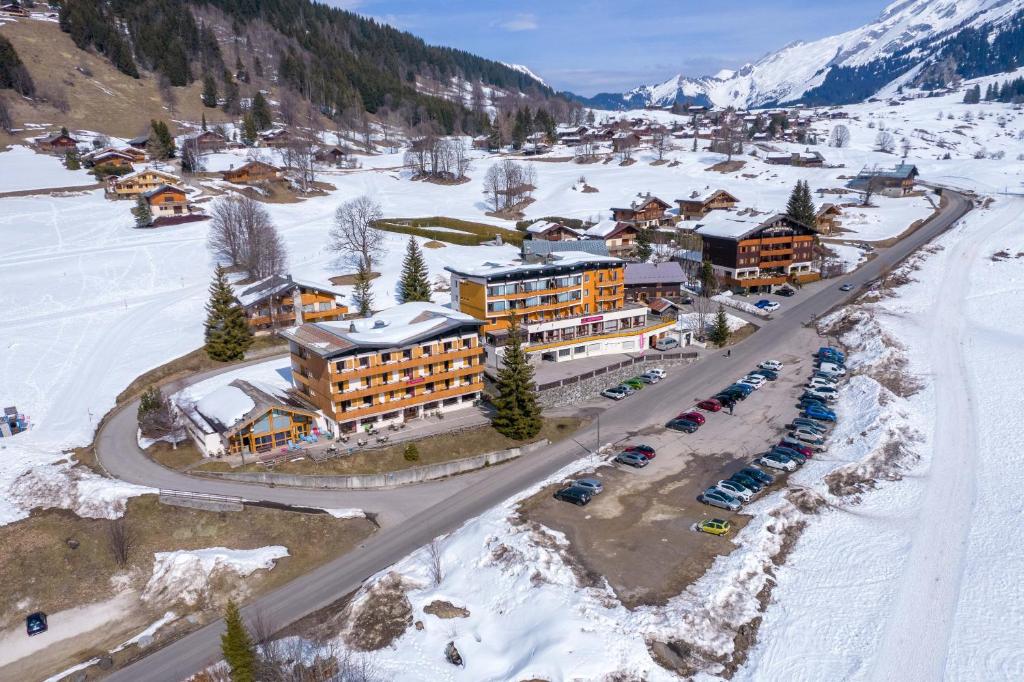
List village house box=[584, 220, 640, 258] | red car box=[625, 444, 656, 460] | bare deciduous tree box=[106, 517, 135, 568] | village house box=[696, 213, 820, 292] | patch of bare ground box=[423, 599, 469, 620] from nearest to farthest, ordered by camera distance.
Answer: patch of bare ground box=[423, 599, 469, 620] < bare deciduous tree box=[106, 517, 135, 568] < red car box=[625, 444, 656, 460] < village house box=[696, 213, 820, 292] < village house box=[584, 220, 640, 258]

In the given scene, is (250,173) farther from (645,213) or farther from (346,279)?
(645,213)

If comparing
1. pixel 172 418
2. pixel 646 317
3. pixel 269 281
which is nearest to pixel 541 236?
pixel 646 317

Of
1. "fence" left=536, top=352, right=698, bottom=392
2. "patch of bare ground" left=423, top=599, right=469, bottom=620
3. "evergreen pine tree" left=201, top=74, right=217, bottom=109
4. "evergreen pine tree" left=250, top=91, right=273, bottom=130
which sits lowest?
"patch of bare ground" left=423, top=599, right=469, bottom=620

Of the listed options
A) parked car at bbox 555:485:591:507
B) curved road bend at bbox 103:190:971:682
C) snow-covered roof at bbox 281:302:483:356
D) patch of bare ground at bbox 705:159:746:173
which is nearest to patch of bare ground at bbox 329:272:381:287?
snow-covered roof at bbox 281:302:483:356

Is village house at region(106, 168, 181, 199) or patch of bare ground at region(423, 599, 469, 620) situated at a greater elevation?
village house at region(106, 168, 181, 199)

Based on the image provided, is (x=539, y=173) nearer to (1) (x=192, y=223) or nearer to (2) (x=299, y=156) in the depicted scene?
(2) (x=299, y=156)

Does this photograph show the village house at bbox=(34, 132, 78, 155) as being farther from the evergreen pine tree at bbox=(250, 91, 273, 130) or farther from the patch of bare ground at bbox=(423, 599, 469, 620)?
the patch of bare ground at bbox=(423, 599, 469, 620)

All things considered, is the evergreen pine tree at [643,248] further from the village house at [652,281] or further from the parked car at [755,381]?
the parked car at [755,381]

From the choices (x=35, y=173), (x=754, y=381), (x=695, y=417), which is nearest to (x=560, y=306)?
(x=754, y=381)
